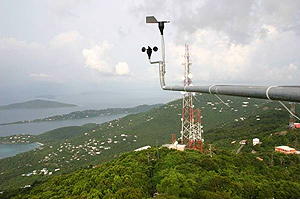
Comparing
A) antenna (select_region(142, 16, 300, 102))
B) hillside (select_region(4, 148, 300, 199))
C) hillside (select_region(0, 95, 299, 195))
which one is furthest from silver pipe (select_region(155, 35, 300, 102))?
hillside (select_region(0, 95, 299, 195))

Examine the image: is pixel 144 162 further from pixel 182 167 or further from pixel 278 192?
pixel 278 192

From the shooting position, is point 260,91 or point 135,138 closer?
point 260,91

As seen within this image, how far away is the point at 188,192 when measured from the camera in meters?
7.89

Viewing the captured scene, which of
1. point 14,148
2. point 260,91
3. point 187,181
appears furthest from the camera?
point 14,148

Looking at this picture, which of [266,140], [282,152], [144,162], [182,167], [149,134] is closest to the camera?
[182,167]

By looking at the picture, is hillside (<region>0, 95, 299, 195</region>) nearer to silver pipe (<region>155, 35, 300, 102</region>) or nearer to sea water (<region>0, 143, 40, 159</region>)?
sea water (<region>0, 143, 40, 159</region>)

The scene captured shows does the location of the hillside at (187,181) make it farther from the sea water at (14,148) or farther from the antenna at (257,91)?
the sea water at (14,148)

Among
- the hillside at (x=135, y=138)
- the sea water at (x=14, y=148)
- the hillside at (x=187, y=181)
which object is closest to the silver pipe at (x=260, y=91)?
the hillside at (x=187, y=181)

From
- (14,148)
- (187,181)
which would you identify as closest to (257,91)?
(187,181)

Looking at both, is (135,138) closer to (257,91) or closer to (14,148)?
(257,91)

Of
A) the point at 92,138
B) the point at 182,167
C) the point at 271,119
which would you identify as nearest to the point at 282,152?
the point at 182,167

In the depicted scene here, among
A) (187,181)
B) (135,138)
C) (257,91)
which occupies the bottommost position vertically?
(135,138)

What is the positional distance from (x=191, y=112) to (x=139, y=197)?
770 cm

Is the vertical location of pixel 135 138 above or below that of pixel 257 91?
below
